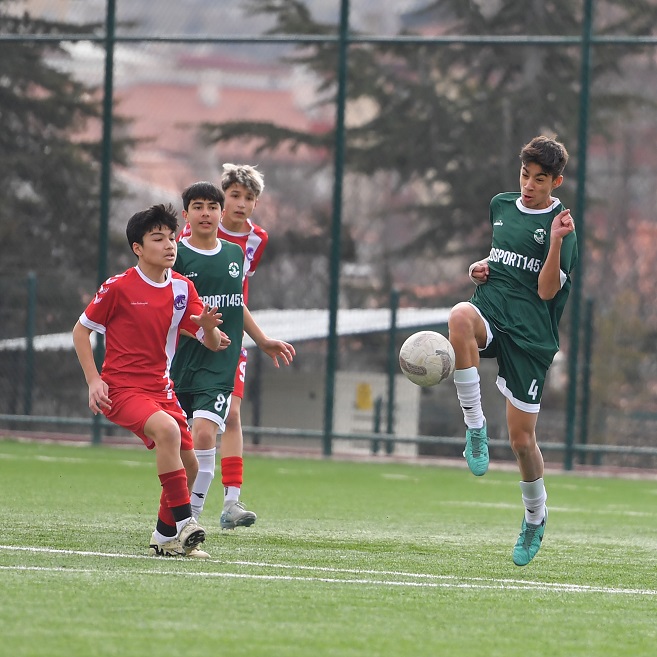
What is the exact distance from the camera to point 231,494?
7.57 meters

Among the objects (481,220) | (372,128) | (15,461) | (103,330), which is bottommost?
(15,461)

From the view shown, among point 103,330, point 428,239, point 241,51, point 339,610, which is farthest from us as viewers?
point 428,239

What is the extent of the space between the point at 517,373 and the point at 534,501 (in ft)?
1.95

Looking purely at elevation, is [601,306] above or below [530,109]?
below

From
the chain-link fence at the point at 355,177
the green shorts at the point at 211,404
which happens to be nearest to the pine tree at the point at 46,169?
the chain-link fence at the point at 355,177

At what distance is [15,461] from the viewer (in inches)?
450

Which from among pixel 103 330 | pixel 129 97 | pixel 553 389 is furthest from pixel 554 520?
pixel 129 97

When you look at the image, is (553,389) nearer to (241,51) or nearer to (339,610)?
(241,51)

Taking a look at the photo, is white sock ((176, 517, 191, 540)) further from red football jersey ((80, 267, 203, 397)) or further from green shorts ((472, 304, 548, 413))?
green shorts ((472, 304, 548, 413))

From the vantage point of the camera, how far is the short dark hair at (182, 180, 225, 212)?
716cm

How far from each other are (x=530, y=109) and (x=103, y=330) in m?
10.0

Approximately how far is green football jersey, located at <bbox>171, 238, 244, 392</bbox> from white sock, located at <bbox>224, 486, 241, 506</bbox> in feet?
1.89

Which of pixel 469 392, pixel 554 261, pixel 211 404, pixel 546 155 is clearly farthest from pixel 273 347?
pixel 546 155

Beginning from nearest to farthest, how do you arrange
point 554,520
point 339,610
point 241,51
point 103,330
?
Answer: point 339,610 → point 103,330 → point 554,520 → point 241,51
